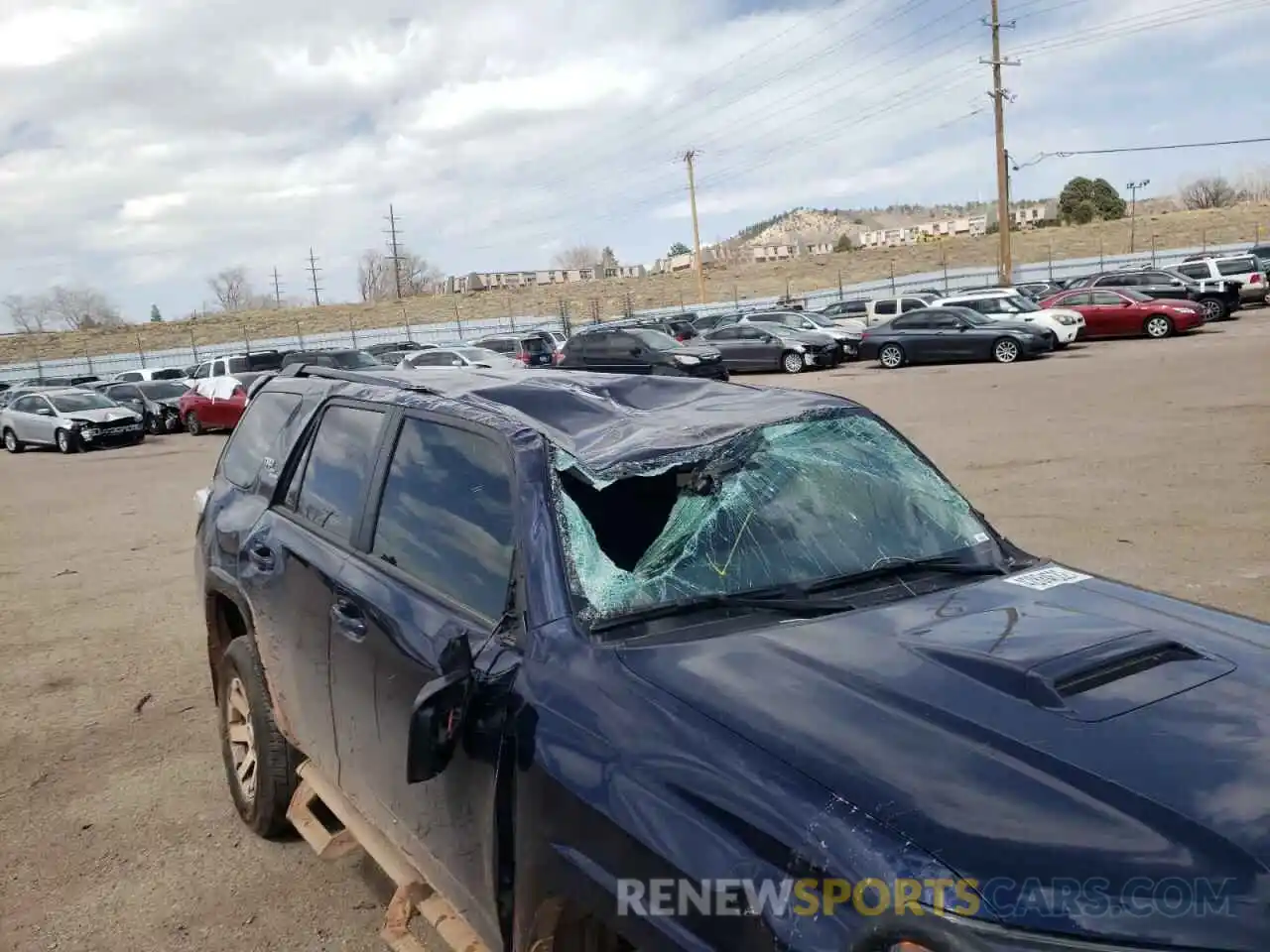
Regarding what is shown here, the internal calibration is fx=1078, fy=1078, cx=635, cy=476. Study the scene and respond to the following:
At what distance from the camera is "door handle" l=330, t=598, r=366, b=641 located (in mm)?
3113

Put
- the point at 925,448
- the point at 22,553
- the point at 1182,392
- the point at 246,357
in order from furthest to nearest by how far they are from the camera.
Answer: the point at 246,357 < the point at 1182,392 < the point at 925,448 < the point at 22,553

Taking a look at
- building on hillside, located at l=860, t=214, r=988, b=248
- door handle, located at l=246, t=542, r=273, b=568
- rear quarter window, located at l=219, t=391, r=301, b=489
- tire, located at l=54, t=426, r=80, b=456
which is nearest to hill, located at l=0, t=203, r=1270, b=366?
tire, located at l=54, t=426, r=80, b=456

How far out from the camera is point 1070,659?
2324mm

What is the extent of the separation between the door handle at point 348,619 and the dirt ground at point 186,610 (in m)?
1.10

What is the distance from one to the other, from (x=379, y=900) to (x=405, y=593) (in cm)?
140

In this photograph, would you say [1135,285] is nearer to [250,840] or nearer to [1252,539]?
[1252,539]

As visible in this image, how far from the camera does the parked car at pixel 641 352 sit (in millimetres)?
25688

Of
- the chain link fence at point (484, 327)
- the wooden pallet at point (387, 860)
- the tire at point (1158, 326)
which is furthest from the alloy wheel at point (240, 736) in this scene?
the chain link fence at point (484, 327)

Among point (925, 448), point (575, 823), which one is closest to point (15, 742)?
point (575, 823)

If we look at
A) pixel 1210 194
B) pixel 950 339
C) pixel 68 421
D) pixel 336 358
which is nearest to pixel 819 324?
pixel 950 339

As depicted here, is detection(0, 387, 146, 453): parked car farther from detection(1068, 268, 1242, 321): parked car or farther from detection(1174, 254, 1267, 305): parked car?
detection(1174, 254, 1267, 305): parked car

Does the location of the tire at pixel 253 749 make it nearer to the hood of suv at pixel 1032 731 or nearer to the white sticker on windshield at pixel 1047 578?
the hood of suv at pixel 1032 731

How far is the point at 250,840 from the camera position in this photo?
4.26 metres

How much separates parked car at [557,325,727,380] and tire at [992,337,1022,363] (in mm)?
6764
